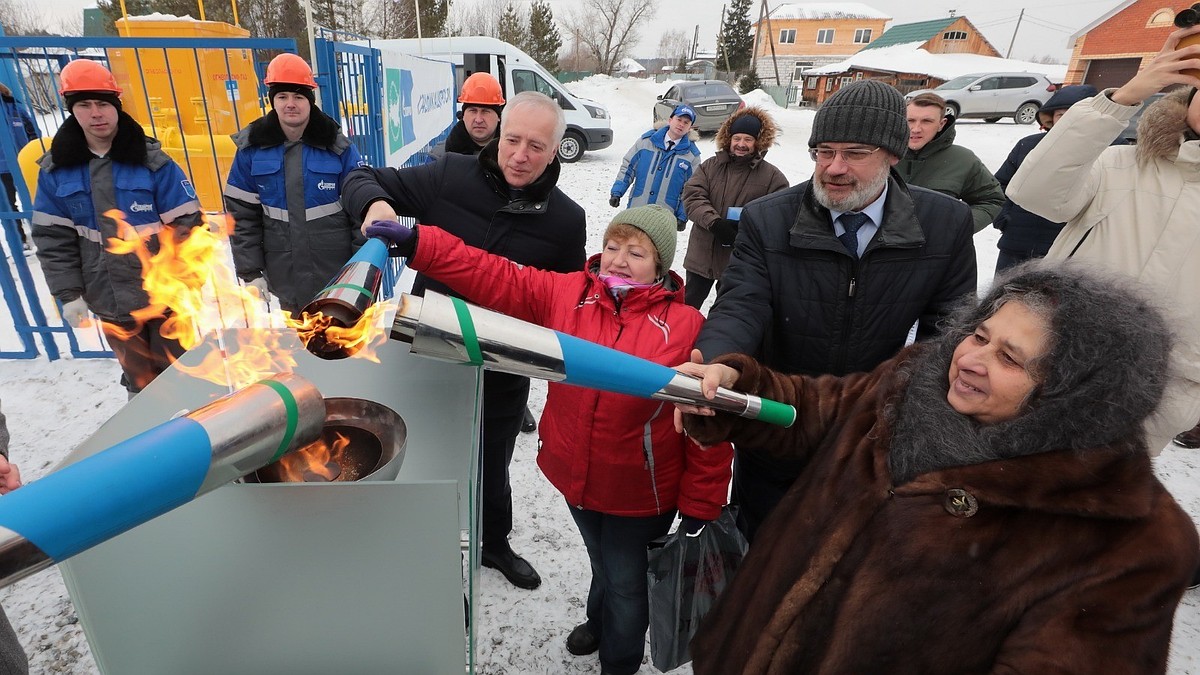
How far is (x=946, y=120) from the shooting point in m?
4.10

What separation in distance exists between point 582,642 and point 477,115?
12.9 feet

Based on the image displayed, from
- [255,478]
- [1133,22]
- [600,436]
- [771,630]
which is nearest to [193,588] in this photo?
[255,478]

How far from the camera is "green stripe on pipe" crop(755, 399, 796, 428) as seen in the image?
1665 mm

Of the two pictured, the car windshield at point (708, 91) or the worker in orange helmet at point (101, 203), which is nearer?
the worker in orange helmet at point (101, 203)

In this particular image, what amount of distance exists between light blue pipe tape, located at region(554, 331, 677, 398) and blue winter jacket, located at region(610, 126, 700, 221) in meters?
4.54

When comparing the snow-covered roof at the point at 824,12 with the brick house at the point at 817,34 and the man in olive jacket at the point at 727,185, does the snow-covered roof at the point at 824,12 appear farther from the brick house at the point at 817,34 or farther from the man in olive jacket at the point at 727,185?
the man in olive jacket at the point at 727,185

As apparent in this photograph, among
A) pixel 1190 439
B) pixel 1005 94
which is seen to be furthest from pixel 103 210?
pixel 1005 94

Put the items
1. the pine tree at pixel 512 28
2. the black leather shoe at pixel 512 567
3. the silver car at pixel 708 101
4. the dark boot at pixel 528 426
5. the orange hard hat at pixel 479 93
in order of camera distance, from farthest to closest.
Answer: the pine tree at pixel 512 28 → the silver car at pixel 708 101 → the orange hard hat at pixel 479 93 → the dark boot at pixel 528 426 → the black leather shoe at pixel 512 567

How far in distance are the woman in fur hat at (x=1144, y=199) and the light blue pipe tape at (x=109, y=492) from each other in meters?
2.70

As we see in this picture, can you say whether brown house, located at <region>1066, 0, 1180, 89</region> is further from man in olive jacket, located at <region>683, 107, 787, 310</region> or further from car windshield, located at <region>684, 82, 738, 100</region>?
man in olive jacket, located at <region>683, 107, 787, 310</region>

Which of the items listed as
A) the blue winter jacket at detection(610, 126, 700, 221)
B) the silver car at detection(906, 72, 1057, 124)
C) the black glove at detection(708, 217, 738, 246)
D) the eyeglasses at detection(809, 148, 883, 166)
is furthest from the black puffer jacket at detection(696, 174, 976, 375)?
the silver car at detection(906, 72, 1057, 124)

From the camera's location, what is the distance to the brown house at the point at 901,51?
29.8m

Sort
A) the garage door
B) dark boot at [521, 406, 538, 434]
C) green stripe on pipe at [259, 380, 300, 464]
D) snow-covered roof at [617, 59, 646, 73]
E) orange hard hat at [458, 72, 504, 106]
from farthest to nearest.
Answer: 1. snow-covered roof at [617, 59, 646, 73]
2. the garage door
3. orange hard hat at [458, 72, 504, 106]
4. dark boot at [521, 406, 538, 434]
5. green stripe on pipe at [259, 380, 300, 464]

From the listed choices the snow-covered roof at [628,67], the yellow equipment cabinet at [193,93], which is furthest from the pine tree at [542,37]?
the yellow equipment cabinet at [193,93]
